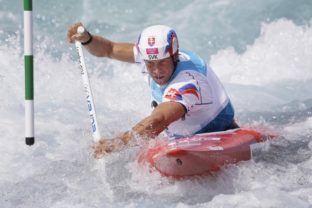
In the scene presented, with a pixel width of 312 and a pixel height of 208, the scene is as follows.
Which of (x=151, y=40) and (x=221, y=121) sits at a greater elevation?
(x=151, y=40)

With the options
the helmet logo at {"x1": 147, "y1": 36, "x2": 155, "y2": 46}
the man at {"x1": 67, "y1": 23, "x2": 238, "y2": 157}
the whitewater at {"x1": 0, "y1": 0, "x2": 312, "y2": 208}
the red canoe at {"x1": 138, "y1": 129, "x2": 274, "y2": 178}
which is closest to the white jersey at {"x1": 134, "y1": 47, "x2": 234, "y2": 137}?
the man at {"x1": 67, "y1": 23, "x2": 238, "y2": 157}

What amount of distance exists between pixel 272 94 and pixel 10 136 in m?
3.40

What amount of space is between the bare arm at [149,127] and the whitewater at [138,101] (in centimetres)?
35

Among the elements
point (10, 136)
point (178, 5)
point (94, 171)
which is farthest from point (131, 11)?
point (94, 171)

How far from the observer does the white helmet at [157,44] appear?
461 centimetres

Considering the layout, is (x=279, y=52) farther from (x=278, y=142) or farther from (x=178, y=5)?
(x=278, y=142)

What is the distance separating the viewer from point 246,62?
31.7ft

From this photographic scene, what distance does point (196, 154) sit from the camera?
14.8 ft

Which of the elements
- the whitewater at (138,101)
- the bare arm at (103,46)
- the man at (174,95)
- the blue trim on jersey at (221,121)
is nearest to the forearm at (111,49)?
the bare arm at (103,46)

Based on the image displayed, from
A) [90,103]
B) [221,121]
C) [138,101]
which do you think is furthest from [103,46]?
[138,101]

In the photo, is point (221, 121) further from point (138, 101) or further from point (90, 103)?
point (138, 101)

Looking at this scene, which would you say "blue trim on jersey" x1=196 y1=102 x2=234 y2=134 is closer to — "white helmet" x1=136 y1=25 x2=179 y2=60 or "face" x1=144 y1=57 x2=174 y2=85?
"face" x1=144 y1=57 x2=174 y2=85

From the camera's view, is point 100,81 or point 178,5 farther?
point 178,5

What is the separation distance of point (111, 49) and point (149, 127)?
1.31 meters
